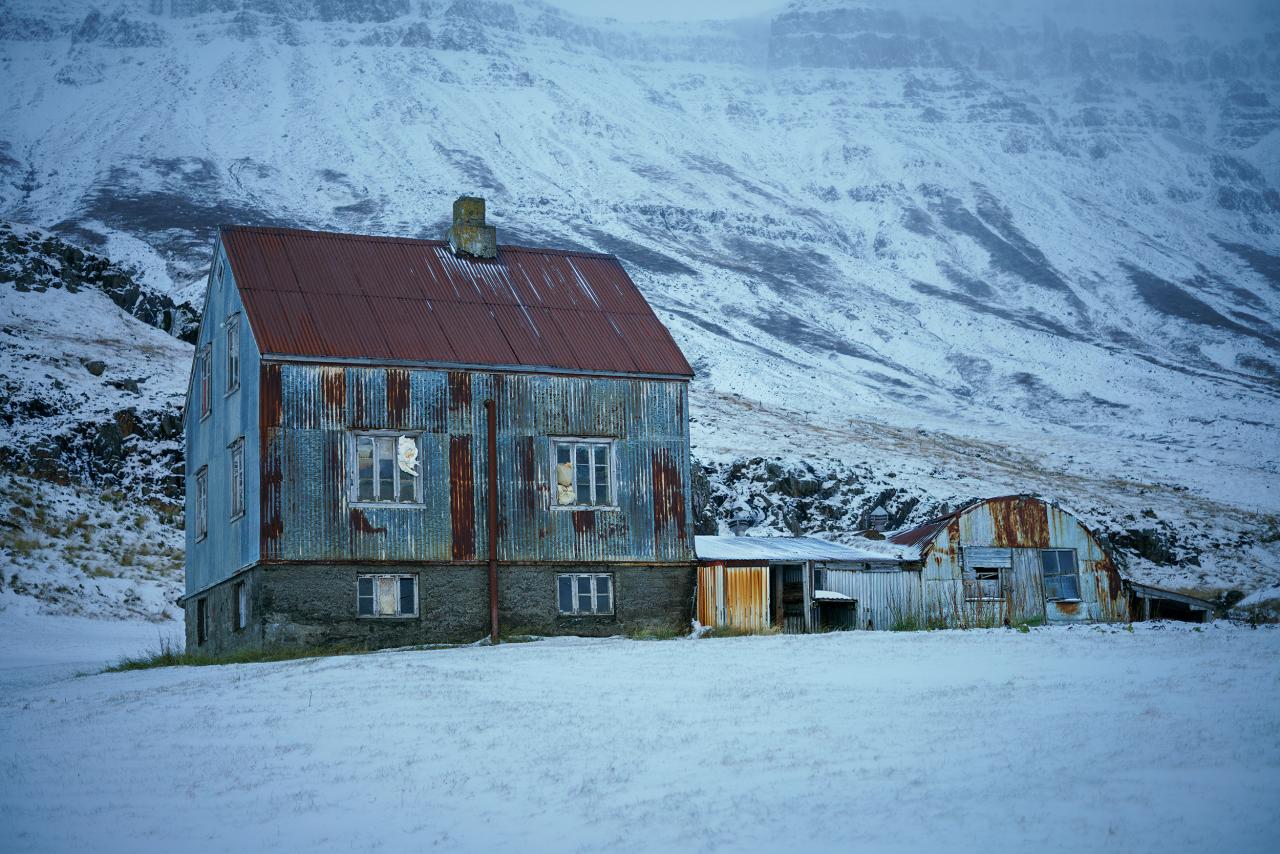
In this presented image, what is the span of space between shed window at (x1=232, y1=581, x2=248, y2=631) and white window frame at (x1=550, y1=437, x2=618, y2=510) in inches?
253

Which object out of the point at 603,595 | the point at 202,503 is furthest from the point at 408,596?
the point at 202,503

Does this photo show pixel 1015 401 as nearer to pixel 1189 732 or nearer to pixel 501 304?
pixel 501 304

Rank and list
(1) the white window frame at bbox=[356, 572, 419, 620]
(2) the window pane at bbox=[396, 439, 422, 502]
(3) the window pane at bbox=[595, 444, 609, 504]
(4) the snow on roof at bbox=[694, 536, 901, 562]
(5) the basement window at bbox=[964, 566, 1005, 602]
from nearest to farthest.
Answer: (1) the white window frame at bbox=[356, 572, 419, 620] < (2) the window pane at bbox=[396, 439, 422, 502] < (3) the window pane at bbox=[595, 444, 609, 504] < (4) the snow on roof at bbox=[694, 536, 901, 562] < (5) the basement window at bbox=[964, 566, 1005, 602]

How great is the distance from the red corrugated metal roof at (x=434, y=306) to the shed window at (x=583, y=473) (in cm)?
166

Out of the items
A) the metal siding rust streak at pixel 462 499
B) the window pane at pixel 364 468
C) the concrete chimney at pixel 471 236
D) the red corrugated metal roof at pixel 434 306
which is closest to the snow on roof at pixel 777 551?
the red corrugated metal roof at pixel 434 306

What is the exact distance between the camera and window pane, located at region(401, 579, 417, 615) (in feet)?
103

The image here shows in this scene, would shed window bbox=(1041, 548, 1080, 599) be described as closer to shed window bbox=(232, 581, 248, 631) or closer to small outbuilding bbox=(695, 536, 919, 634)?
small outbuilding bbox=(695, 536, 919, 634)

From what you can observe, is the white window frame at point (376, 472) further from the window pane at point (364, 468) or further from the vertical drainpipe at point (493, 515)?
the vertical drainpipe at point (493, 515)

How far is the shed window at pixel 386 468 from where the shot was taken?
3114 cm

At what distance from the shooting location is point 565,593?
32719mm

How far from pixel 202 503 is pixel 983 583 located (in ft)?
59.0

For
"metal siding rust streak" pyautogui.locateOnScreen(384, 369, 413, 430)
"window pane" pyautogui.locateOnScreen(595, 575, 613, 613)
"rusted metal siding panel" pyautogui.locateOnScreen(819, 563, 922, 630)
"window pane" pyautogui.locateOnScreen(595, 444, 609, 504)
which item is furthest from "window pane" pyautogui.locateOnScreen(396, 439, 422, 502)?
"rusted metal siding panel" pyautogui.locateOnScreen(819, 563, 922, 630)

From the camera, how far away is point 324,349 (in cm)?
3109

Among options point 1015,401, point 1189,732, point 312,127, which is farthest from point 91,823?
point 312,127
